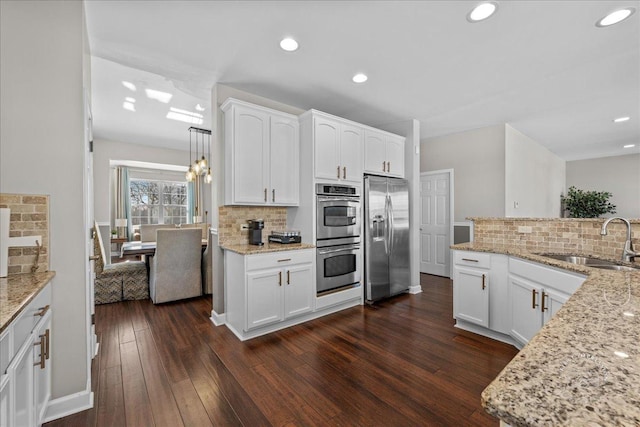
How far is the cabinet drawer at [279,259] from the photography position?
2.70m

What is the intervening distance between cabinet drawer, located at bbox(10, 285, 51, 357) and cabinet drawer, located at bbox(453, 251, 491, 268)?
10.4ft

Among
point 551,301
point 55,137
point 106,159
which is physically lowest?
point 551,301

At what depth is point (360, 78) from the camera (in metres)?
3.01

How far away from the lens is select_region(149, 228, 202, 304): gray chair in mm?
3607

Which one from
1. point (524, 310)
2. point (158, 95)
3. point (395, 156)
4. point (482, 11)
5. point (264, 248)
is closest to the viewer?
point (482, 11)

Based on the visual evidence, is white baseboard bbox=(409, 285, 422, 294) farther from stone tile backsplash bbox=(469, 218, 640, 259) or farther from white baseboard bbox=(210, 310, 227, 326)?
white baseboard bbox=(210, 310, 227, 326)

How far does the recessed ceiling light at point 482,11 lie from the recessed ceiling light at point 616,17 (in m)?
0.90

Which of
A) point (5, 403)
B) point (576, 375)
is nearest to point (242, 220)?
point (5, 403)

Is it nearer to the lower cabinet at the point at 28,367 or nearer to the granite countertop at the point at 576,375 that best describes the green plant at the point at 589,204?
the granite countertop at the point at 576,375

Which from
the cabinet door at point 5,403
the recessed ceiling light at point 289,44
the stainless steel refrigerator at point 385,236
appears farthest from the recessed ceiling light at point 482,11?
the cabinet door at point 5,403

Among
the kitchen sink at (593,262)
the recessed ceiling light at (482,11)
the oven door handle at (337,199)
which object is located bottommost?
the kitchen sink at (593,262)

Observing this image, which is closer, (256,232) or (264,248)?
(264,248)

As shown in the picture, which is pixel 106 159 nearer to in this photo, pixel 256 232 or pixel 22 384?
A: pixel 256 232

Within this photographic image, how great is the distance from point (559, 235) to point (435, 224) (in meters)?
2.73
